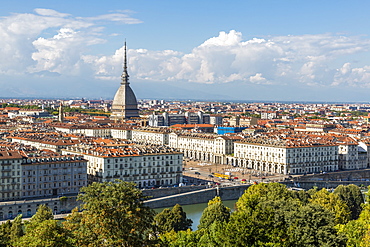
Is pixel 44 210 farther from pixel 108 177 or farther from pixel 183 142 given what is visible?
pixel 183 142

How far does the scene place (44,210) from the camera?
3666 cm

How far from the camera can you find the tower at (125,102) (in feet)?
477

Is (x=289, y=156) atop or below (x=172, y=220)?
atop

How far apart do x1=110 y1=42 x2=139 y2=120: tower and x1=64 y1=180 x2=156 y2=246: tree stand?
124103 millimetres

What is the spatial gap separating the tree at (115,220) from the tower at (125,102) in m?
124

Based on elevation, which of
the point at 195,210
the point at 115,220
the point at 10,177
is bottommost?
the point at 195,210

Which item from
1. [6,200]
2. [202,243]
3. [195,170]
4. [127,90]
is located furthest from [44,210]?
[127,90]

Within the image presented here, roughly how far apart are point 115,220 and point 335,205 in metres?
24.1

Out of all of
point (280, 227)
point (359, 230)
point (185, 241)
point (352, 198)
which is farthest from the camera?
point (352, 198)

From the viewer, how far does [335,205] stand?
1564 inches

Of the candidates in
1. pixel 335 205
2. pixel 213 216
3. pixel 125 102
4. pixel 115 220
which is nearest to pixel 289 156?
pixel 335 205

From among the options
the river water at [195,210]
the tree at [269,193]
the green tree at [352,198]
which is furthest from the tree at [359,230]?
the river water at [195,210]

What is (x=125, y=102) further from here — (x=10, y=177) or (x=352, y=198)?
(x=352, y=198)

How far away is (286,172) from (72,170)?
3053 cm
